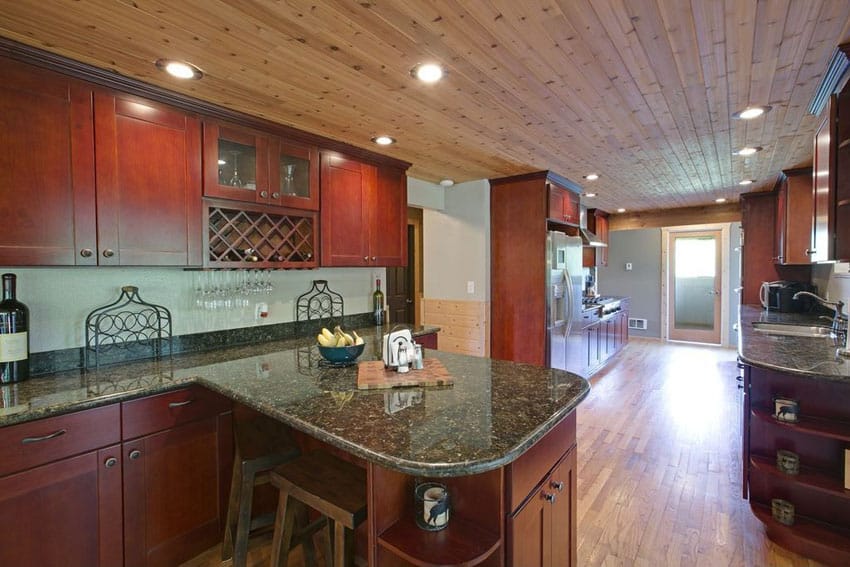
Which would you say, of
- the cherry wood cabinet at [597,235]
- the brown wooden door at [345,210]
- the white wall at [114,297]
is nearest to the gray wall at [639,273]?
the cherry wood cabinet at [597,235]

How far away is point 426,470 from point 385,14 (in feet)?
5.17

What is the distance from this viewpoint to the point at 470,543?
1181 mm

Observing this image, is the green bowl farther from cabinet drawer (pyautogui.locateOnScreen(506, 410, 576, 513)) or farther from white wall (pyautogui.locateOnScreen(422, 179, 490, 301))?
white wall (pyautogui.locateOnScreen(422, 179, 490, 301))

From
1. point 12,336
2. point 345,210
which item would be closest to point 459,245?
point 345,210

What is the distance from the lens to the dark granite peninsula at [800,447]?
6.38 feet

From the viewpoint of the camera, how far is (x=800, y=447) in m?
2.11

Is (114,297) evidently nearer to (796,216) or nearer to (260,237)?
(260,237)

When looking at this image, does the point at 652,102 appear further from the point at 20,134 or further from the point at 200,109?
the point at 20,134

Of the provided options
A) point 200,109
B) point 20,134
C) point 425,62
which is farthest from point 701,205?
point 20,134

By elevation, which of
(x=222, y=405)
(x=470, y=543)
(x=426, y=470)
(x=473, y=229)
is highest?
(x=473, y=229)

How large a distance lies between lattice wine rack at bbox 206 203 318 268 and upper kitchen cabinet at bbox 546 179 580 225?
2481 millimetres

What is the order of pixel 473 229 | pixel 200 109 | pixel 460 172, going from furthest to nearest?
pixel 473 229 < pixel 460 172 < pixel 200 109

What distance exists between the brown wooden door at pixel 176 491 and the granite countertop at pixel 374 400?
0.92 feet

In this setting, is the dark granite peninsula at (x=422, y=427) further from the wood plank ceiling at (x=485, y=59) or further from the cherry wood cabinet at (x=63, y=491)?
the wood plank ceiling at (x=485, y=59)
